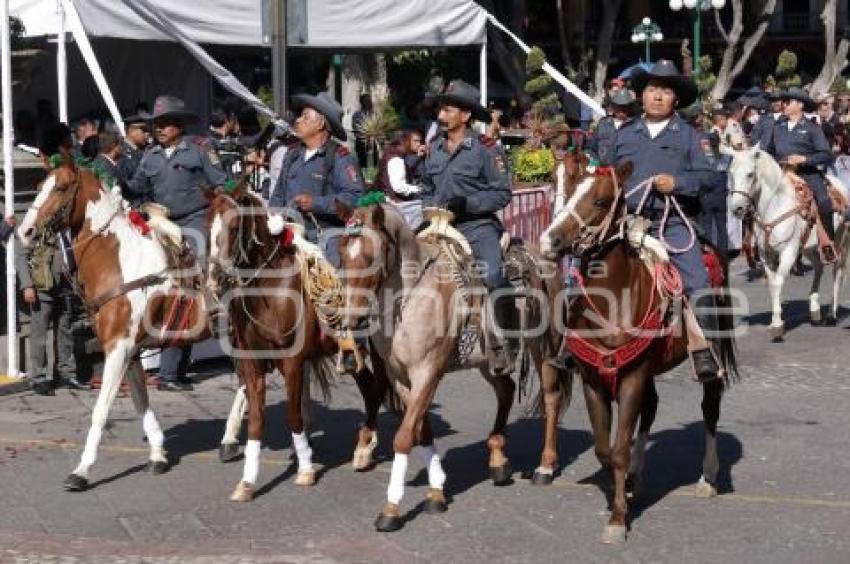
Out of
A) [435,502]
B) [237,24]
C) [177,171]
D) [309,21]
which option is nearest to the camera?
[435,502]

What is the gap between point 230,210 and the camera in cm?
930

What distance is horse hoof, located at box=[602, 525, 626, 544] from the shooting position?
854 centimetres

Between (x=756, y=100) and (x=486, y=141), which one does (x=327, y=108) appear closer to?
(x=486, y=141)

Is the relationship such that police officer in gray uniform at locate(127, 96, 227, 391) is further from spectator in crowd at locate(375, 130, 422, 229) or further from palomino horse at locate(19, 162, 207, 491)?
spectator in crowd at locate(375, 130, 422, 229)

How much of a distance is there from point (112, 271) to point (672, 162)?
3701mm

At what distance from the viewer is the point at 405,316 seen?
9070 mm

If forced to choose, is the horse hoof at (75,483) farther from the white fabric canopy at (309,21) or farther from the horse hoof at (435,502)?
the white fabric canopy at (309,21)

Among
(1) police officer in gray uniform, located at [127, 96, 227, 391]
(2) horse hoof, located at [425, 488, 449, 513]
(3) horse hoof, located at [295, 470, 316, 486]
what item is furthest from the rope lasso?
(1) police officer in gray uniform, located at [127, 96, 227, 391]

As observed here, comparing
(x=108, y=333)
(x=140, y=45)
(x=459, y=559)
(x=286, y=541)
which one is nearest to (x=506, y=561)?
(x=459, y=559)

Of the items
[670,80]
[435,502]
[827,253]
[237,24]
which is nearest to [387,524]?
[435,502]

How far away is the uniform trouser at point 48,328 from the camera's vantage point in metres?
13.1

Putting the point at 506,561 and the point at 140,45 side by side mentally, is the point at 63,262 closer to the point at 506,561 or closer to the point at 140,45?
the point at 506,561

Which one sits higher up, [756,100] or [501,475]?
[756,100]

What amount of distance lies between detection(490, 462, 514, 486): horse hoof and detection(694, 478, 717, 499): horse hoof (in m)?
1.17
